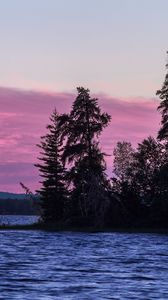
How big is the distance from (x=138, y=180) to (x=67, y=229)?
12.1 meters

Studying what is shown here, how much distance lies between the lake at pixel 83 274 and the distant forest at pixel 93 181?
3012 centimetres

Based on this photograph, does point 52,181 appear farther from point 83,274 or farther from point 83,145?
point 83,274

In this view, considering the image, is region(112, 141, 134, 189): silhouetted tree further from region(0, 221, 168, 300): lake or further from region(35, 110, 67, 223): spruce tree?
region(0, 221, 168, 300): lake

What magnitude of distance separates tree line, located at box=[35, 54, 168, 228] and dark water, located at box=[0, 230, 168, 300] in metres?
30.1

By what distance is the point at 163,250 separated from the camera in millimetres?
40000

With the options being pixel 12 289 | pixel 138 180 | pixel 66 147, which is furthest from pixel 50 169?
pixel 12 289

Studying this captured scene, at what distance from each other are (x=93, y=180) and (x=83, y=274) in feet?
146

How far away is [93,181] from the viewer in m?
70.3

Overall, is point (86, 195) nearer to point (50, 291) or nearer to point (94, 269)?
point (94, 269)

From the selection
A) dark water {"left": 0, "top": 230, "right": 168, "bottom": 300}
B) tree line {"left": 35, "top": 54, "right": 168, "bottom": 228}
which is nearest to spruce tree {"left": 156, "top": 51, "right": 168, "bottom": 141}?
tree line {"left": 35, "top": 54, "right": 168, "bottom": 228}

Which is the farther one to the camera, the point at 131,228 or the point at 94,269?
the point at 131,228

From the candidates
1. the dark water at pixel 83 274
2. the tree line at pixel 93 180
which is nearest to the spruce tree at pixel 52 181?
the tree line at pixel 93 180

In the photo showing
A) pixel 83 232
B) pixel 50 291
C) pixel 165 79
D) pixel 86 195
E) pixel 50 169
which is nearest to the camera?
pixel 50 291

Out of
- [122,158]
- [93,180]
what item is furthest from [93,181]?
[122,158]
